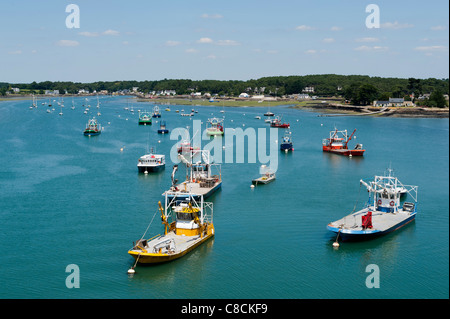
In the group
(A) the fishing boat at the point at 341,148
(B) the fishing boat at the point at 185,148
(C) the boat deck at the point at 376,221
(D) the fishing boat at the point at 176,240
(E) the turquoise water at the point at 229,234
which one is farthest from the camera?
(A) the fishing boat at the point at 341,148

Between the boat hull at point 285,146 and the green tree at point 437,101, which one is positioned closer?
the boat hull at point 285,146

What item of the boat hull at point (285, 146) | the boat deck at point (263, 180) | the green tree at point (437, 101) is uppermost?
the green tree at point (437, 101)

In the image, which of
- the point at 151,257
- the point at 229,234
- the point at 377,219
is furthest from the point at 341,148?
the point at 151,257

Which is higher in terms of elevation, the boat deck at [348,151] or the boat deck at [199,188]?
the boat deck at [348,151]

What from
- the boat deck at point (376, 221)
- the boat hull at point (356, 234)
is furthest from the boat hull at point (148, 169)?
the boat hull at point (356, 234)

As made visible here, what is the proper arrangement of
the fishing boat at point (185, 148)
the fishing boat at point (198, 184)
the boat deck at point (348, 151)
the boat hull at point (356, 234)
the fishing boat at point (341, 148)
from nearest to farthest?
the boat hull at point (356, 234) → the fishing boat at point (198, 184) → the fishing boat at point (185, 148) → the boat deck at point (348, 151) → the fishing boat at point (341, 148)

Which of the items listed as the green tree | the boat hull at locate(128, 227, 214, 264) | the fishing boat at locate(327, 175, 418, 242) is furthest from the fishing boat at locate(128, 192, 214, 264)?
the green tree

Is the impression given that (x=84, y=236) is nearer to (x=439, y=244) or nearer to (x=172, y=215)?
(x=172, y=215)

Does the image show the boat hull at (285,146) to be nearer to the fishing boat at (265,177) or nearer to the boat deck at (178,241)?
the fishing boat at (265,177)

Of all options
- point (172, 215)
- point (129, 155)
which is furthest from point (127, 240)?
point (129, 155)
